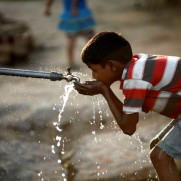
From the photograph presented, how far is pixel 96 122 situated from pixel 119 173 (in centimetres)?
108

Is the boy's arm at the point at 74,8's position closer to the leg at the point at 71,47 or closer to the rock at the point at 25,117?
the leg at the point at 71,47

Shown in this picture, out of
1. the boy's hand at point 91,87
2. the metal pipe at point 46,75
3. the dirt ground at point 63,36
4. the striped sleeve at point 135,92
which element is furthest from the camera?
the dirt ground at point 63,36

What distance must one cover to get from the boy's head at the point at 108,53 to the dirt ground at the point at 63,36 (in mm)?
1955

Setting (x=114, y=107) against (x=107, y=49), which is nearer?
(x=107, y=49)

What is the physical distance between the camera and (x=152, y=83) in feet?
8.09

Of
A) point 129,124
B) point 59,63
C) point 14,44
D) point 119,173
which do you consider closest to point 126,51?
point 129,124

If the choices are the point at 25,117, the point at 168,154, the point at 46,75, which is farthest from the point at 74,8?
the point at 168,154

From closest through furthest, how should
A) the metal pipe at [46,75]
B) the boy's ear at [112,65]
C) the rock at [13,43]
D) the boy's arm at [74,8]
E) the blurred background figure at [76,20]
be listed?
the boy's ear at [112,65]
the metal pipe at [46,75]
the boy's arm at [74,8]
the blurred background figure at [76,20]
the rock at [13,43]

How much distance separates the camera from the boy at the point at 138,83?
2455mm

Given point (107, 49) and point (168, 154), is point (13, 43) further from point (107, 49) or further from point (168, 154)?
point (168, 154)

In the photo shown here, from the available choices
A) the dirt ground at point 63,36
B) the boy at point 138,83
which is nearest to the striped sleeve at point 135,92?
the boy at point 138,83

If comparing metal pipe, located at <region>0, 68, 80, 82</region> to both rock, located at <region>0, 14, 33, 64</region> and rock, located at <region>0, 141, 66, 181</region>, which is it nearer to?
rock, located at <region>0, 141, 66, 181</region>

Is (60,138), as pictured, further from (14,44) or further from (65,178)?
(14,44)

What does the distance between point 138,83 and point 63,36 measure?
699 centimetres
